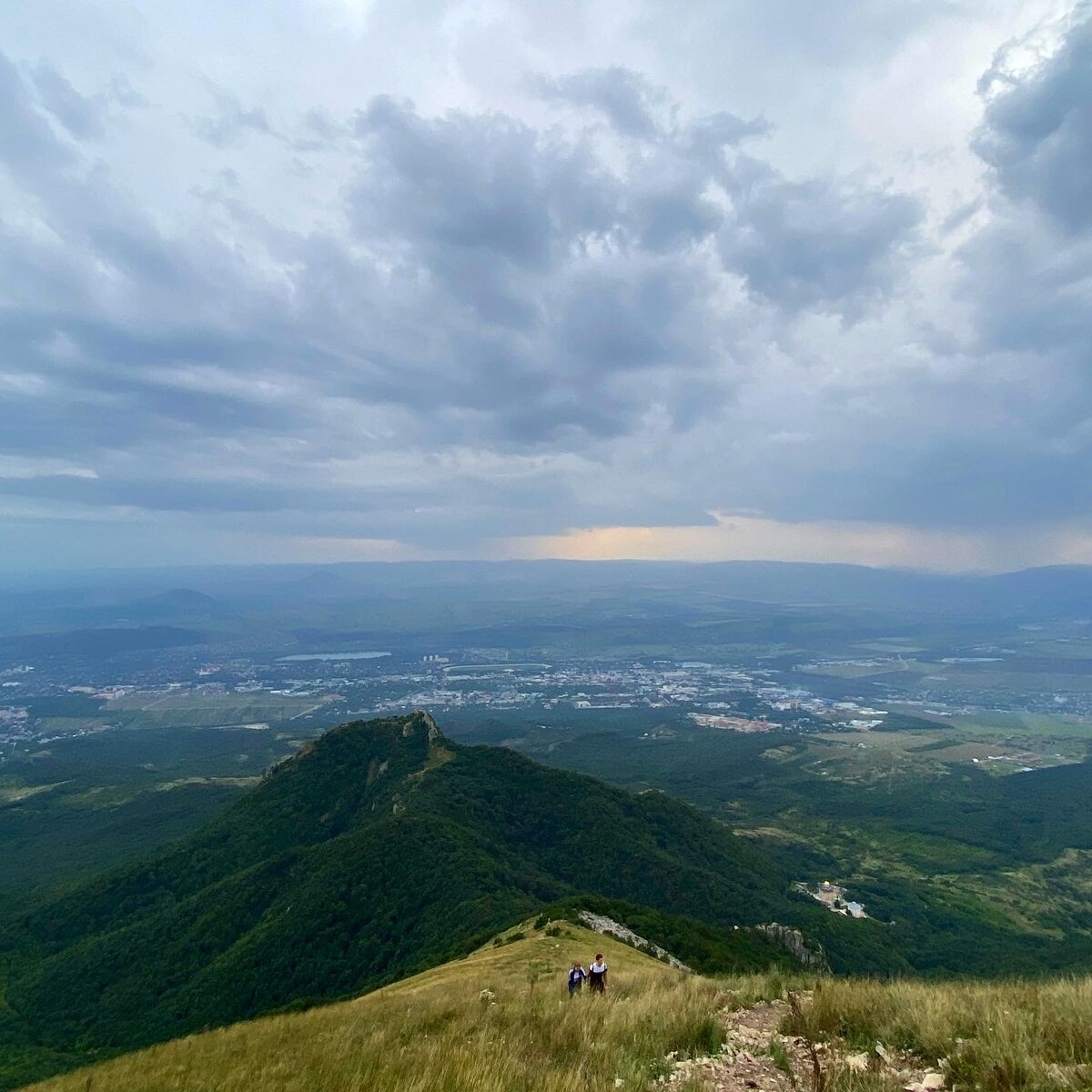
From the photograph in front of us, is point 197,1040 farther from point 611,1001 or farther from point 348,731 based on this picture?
point 348,731

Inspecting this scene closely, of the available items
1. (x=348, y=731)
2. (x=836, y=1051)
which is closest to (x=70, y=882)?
(x=348, y=731)

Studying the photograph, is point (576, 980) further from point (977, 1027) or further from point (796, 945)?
point (796, 945)

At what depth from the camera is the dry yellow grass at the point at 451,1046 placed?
A: 8.02 meters

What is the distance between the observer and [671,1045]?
10.2m

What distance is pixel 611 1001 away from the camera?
41.8 feet

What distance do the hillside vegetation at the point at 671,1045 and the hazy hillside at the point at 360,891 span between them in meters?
22.6

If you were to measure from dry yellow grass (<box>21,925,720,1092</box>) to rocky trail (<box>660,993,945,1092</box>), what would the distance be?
0.47 m

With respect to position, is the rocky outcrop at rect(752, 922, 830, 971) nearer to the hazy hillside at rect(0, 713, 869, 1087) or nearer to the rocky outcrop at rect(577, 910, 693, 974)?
the hazy hillside at rect(0, 713, 869, 1087)

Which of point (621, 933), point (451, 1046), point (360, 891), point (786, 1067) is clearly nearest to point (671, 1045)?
point (786, 1067)

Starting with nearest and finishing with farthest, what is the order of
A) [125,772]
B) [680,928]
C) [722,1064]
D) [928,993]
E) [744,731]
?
[722,1064]
[928,993]
[680,928]
[125,772]
[744,731]

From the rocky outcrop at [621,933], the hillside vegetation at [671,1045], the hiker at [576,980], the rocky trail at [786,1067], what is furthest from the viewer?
the rocky outcrop at [621,933]

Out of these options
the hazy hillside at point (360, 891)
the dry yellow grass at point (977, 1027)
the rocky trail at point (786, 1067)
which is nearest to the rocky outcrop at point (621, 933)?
the hazy hillside at point (360, 891)

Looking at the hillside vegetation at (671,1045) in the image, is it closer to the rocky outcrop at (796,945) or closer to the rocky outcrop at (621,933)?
the rocky outcrop at (621,933)

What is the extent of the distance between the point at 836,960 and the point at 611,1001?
47.3 meters
